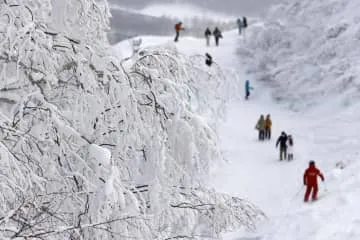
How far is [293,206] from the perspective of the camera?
53.7ft

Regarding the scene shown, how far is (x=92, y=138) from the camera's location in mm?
6863

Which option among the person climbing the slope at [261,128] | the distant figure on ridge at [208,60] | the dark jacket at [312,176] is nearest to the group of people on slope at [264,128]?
the person climbing the slope at [261,128]

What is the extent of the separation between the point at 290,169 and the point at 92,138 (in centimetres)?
1484

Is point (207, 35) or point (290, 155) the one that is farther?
point (207, 35)

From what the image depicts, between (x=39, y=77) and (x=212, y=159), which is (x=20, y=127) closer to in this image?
(x=39, y=77)

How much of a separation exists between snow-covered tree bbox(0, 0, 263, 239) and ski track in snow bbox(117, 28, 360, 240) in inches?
44.8

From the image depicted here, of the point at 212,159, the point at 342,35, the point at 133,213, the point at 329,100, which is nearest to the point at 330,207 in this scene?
the point at 212,159

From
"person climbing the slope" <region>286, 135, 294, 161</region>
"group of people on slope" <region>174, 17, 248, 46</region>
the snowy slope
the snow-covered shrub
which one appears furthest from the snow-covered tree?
"group of people on slope" <region>174, 17, 248, 46</region>

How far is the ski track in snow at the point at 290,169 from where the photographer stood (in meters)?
14.1

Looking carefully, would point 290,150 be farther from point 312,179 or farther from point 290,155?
point 312,179

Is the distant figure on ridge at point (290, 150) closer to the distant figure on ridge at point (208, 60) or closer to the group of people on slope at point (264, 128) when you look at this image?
the group of people on slope at point (264, 128)

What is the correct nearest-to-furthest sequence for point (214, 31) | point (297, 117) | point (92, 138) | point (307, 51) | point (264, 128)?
point (92, 138) → point (264, 128) → point (297, 117) → point (307, 51) → point (214, 31)

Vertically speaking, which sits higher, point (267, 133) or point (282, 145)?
point (267, 133)

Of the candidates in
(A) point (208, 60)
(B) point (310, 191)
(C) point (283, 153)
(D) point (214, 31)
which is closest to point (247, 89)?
(D) point (214, 31)
